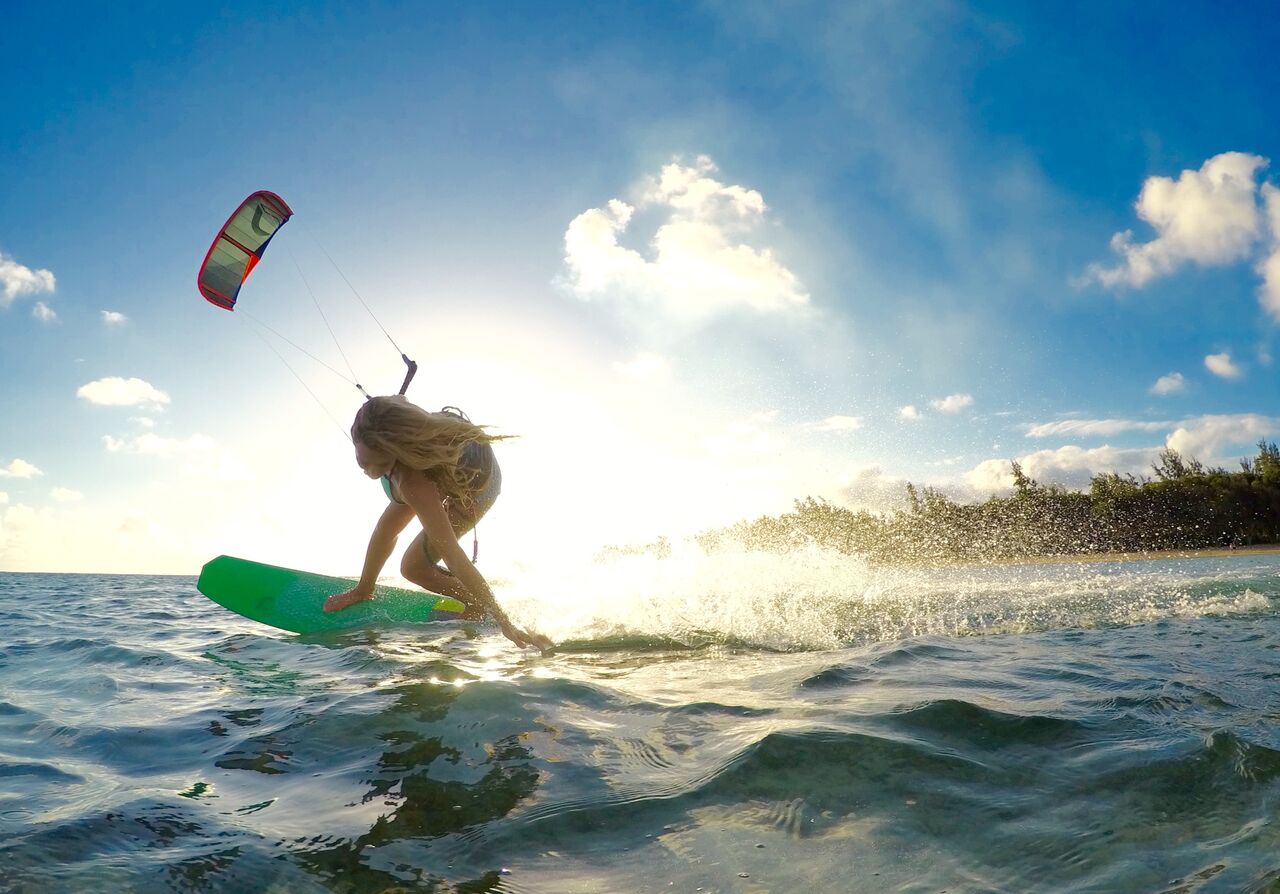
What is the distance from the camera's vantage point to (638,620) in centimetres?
655

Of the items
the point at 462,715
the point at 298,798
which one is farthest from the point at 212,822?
the point at 462,715

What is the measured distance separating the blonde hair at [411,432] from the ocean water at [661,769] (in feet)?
4.71

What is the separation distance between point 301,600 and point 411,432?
321 centimetres

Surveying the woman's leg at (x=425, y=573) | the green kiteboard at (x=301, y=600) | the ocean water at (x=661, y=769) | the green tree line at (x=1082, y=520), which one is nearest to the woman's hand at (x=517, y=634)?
the ocean water at (x=661, y=769)

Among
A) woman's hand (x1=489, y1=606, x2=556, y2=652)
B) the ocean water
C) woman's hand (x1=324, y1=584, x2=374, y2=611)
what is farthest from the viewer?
woman's hand (x1=324, y1=584, x2=374, y2=611)

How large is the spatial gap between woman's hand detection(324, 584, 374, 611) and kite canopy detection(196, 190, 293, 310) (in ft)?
13.1

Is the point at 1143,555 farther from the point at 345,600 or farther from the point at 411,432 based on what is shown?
the point at 411,432

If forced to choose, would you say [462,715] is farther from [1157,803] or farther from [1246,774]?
[1246,774]

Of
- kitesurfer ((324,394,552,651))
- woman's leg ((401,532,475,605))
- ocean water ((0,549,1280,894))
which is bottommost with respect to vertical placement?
ocean water ((0,549,1280,894))

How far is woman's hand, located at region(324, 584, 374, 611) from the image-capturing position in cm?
661

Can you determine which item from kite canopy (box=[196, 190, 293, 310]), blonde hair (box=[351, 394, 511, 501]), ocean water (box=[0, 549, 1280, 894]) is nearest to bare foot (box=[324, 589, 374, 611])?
ocean water (box=[0, 549, 1280, 894])

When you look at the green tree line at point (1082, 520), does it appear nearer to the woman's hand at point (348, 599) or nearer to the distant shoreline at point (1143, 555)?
the distant shoreline at point (1143, 555)

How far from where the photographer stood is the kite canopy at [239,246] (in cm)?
800

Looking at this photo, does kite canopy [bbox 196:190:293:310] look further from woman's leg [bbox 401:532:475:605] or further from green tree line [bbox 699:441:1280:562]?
green tree line [bbox 699:441:1280:562]
